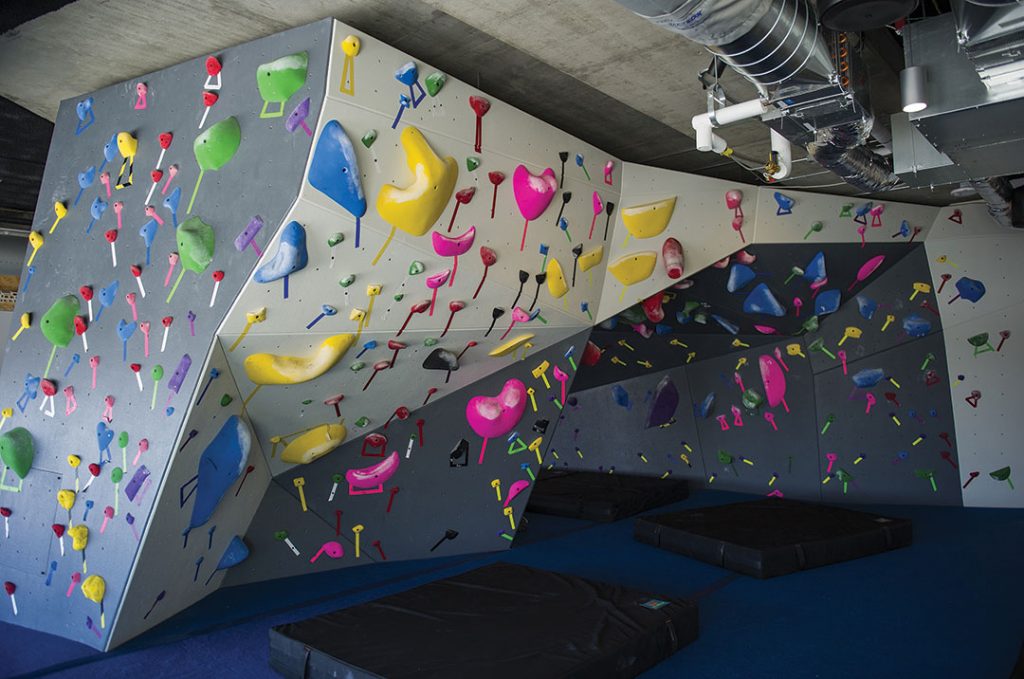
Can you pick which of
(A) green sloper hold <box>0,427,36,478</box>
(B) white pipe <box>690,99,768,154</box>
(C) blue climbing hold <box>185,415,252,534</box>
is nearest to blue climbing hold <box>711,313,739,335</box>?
(B) white pipe <box>690,99,768,154</box>

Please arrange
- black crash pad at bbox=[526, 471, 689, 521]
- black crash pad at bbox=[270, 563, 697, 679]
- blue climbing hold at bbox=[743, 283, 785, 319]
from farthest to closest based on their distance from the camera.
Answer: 1. black crash pad at bbox=[526, 471, 689, 521]
2. blue climbing hold at bbox=[743, 283, 785, 319]
3. black crash pad at bbox=[270, 563, 697, 679]

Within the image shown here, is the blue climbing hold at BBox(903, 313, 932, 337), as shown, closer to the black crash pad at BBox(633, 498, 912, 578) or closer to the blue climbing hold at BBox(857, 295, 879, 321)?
the blue climbing hold at BBox(857, 295, 879, 321)

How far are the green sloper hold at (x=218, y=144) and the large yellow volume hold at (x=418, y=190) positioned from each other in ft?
2.54

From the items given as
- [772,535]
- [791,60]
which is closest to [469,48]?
[791,60]

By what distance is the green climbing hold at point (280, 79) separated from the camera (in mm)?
3631

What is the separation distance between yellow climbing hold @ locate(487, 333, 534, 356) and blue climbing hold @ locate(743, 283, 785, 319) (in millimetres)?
2422

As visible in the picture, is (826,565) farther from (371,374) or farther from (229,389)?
(229,389)

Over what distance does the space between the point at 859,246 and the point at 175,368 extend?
5.52 m

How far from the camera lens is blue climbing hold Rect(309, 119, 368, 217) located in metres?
3.63

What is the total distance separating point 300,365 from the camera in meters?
4.32

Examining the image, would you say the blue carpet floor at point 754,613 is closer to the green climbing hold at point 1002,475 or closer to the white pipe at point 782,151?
the green climbing hold at point 1002,475

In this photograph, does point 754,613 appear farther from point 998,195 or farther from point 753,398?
point 753,398

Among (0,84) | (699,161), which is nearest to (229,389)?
(0,84)

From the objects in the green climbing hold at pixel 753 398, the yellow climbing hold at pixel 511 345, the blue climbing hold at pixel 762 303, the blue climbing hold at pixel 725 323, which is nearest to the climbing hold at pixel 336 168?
the yellow climbing hold at pixel 511 345
